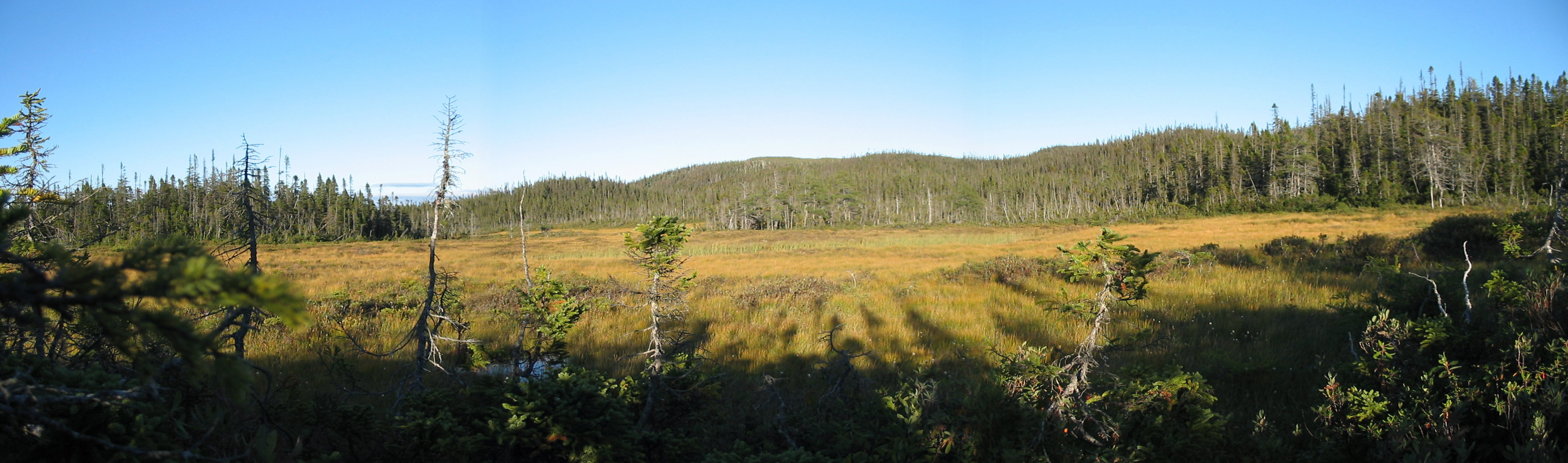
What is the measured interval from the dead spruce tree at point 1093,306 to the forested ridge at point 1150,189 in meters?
4.97

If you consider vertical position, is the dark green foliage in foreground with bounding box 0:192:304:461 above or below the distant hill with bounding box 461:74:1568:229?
below

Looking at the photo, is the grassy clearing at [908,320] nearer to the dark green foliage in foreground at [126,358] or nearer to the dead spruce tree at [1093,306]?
the dead spruce tree at [1093,306]

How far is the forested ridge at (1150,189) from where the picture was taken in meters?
41.1

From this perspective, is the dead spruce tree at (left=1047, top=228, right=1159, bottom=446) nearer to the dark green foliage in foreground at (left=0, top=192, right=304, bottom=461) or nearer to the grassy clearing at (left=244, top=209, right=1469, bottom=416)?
the grassy clearing at (left=244, top=209, right=1469, bottom=416)

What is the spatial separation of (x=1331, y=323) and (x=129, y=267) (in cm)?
982

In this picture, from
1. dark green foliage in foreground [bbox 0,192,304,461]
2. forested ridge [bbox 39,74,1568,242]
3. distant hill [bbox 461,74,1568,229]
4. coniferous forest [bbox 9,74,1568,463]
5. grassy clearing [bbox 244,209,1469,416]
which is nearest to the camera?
dark green foliage in foreground [bbox 0,192,304,461]

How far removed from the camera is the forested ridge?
1619 inches

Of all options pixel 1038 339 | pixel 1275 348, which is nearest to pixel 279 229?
pixel 1038 339

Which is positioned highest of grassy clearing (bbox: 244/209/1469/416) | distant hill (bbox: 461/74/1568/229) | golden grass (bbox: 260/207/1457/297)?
distant hill (bbox: 461/74/1568/229)

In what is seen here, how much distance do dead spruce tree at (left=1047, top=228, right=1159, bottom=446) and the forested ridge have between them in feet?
16.3

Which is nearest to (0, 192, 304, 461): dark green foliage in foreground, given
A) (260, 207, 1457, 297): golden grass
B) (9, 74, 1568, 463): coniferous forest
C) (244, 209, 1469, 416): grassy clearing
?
(9, 74, 1568, 463): coniferous forest

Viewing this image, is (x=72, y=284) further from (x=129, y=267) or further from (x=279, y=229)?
(x=279, y=229)

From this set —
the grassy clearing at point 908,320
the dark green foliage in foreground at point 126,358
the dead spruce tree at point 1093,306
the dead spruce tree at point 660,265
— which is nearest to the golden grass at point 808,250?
the grassy clearing at point 908,320

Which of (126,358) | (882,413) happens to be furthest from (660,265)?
(126,358)
